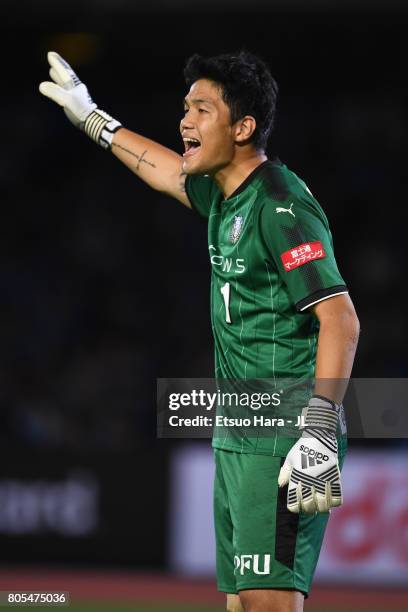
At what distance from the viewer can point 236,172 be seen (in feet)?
13.1

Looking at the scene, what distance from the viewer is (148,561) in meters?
9.48

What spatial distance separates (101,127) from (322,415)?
184 cm

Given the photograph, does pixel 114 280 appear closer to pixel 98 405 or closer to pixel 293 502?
pixel 98 405

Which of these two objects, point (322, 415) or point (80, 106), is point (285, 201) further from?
point (80, 106)

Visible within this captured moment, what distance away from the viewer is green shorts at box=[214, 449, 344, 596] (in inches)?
144

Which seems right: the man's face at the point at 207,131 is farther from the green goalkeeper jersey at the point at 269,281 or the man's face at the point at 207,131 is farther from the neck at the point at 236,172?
the green goalkeeper jersey at the point at 269,281

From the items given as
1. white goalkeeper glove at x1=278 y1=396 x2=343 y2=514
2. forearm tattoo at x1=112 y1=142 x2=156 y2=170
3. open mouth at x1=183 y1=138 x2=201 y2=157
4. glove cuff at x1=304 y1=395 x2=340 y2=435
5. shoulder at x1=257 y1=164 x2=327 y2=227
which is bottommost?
white goalkeeper glove at x1=278 y1=396 x2=343 y2=514

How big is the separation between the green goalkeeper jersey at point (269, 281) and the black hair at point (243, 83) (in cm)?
18

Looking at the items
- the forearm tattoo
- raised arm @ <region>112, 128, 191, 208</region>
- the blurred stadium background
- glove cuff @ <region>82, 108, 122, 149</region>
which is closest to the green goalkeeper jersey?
raised arm @ <region>112, 128, 191, 208</region>

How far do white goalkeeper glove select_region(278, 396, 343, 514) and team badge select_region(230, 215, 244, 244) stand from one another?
65 cm

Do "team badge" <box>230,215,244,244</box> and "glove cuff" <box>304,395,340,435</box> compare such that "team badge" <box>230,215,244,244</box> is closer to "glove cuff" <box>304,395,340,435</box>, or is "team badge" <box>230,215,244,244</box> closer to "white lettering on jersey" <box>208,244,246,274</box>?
"white lettering on jersey" <box>208,244,246,274</box>

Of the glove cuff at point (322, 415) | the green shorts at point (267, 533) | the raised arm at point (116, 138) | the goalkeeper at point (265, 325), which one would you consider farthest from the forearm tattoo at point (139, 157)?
the glove cuff at point (322, 415)

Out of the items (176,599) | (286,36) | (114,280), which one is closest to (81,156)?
(114,280)

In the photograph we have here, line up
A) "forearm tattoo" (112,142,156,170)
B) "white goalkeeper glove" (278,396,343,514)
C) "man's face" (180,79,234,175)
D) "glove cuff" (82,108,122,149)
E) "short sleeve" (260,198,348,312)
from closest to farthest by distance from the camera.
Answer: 1. "white goalkeeper glove" (278,396,343,514)
2. "short sleeve" (260,198,348,312)
3. "man's face" (180,79,234,175)
4. "forearm tattoo" (112,142,156,170)
5. "glove cuff" (82,108,122,149)
